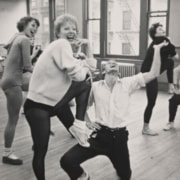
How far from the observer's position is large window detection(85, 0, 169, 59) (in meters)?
7.43

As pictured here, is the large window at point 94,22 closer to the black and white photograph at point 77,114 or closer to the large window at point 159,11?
the large window at point 159,11

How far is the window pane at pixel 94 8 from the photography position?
8512 mm

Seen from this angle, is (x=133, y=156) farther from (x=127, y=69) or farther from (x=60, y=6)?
(x=60, y=6)

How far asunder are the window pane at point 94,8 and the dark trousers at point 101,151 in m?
6.39

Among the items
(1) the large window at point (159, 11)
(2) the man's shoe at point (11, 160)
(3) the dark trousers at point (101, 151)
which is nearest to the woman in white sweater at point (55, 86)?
(3) the dark trousers at point (101, 151)

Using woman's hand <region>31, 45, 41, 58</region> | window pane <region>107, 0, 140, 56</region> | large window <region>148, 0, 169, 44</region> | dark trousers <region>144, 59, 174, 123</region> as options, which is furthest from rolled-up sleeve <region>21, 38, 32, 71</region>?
window pane <region>107, 0, 140, 56</region>

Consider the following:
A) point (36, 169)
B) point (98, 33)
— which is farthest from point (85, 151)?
point (98, 33)

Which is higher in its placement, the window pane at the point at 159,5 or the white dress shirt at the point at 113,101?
the window pane at the point at 159,5

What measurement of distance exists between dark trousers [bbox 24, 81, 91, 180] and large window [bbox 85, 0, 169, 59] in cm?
550

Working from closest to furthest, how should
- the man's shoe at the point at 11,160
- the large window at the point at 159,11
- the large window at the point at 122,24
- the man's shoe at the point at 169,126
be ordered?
the man's shoe at the point at 11,160 → the man's shoe at the point at 169,126 → the large window at the point at 159,11 → the large window at the point at 122,24

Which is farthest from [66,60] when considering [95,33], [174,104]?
[95,33]

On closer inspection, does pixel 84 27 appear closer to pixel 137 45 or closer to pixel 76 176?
pixel 137 45

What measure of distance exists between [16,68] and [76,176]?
1.13 meters

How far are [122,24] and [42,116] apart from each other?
21.3ft
